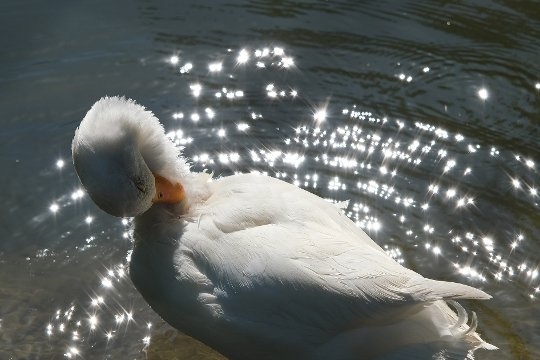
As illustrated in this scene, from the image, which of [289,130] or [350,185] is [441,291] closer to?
[350,185]

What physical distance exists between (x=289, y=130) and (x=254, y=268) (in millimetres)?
2225

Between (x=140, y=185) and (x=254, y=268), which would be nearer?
(x=254, y=268)

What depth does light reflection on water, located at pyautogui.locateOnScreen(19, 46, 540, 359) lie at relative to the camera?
423 centimetres

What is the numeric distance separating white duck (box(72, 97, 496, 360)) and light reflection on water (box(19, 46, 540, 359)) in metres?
0.63

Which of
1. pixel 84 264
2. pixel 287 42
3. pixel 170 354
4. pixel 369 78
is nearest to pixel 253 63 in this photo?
pixel 287 42

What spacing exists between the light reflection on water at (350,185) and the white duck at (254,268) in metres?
0.63

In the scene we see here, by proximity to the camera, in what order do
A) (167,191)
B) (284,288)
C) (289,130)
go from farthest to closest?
(289,130), (167,191), (284,288)

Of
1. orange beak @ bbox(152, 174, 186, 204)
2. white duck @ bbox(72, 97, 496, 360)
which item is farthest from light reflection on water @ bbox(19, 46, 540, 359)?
orange beak @ bbox(152, 174, 186, 204)

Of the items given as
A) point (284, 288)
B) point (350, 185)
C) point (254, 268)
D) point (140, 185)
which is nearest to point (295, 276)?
point (284, 288)

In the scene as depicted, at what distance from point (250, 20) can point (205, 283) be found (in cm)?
352

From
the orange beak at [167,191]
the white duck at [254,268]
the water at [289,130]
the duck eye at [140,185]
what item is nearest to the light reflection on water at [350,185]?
the water at [289,130]

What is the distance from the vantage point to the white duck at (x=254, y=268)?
127 inches

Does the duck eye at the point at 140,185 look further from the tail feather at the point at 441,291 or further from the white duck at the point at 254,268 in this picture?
the tail feather at the point at 441,291

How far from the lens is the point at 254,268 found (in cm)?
331
